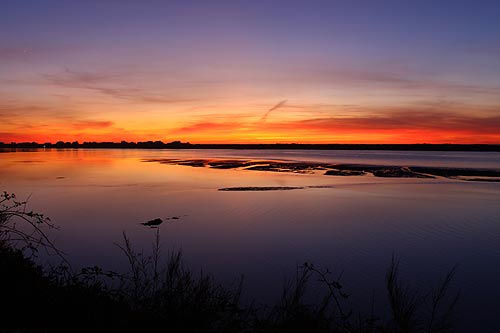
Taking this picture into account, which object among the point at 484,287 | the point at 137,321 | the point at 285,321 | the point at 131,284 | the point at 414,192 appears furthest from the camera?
the point at 414,192

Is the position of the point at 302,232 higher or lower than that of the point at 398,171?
lower

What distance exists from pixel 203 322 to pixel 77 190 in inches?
996

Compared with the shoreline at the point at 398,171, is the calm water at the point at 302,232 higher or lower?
lower

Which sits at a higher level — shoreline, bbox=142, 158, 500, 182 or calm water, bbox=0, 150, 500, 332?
shoreline, bbox=142, 158, 500, 182

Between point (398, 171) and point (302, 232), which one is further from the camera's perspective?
point (398, 171)

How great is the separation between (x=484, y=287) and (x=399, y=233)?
6017 millimetres

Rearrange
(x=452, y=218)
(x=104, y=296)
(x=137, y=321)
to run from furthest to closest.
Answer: (x=452, y=218), (x=104, y=296), (x=137, y=321)

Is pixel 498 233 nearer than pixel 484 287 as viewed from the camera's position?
No

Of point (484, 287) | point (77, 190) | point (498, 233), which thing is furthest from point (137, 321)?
point (77, 190)

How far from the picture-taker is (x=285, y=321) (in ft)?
21.5

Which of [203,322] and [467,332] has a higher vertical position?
[203,322]

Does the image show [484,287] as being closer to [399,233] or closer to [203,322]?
[399,233]

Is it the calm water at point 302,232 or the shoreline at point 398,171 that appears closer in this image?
the calm water at point 302,232

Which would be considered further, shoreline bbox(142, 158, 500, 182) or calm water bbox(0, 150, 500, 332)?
shoreline bbox(142, 158, 500, 182)
